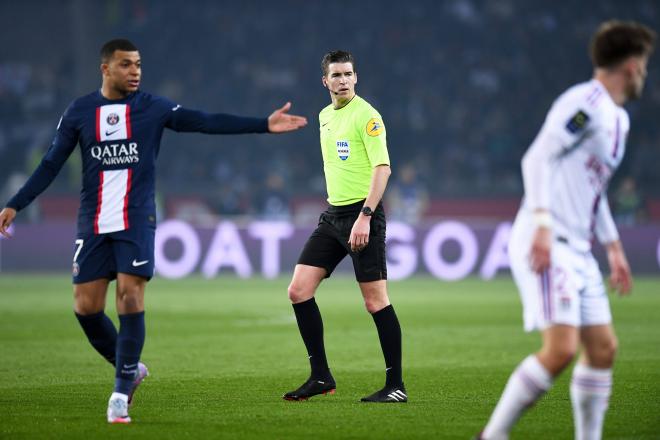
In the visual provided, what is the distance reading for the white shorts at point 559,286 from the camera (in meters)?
4.97

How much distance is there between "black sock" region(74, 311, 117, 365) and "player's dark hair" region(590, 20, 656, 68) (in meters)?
3.35

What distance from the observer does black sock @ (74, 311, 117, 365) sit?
686 centimetres

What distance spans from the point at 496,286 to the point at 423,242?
262 centimetres

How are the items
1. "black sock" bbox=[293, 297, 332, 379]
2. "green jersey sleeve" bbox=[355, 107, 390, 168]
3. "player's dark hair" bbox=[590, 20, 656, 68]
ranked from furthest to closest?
"black sock" bbox=[293, 297, 332, 379], "green jersey sleeve" bbox=[355, 107, 390, 168], "player's dark hair" bbox=[590, 20, 656, 68]

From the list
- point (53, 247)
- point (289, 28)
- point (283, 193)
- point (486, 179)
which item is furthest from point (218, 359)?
point (289, 28)

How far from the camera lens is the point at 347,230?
295 inches

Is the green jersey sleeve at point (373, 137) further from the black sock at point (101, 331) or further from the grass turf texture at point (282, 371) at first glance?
the black sock at point (101, 331)

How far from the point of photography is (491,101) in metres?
30.3

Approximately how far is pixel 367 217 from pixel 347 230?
0.31 m

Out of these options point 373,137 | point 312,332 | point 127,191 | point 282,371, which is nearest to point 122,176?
point 127,191

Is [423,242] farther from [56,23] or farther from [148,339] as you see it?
[56,23]

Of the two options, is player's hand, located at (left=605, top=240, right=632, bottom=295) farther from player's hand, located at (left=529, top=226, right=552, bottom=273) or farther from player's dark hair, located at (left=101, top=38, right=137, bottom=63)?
player's dark hair, located at (left=101, top=38, right=137, bottom=63)

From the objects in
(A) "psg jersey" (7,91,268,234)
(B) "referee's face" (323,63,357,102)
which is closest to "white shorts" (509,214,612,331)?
(A) "psg jersey" (7,91,268,234)

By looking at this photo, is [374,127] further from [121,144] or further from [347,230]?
[121,144]
